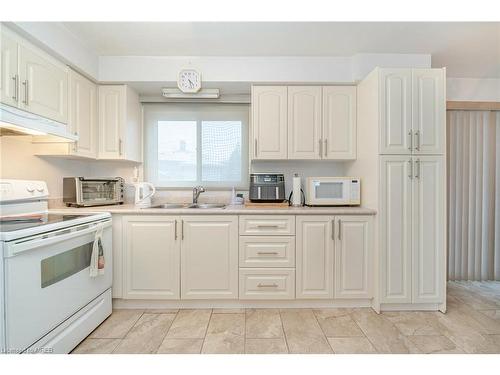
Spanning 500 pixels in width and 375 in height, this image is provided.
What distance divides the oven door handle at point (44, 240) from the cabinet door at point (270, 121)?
153 cm

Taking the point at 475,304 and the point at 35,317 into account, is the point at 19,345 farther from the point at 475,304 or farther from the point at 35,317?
the point at 475,304

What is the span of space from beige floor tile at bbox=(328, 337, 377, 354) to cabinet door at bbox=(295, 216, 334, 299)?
0.44m

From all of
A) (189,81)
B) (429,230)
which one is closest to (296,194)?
(429,230)

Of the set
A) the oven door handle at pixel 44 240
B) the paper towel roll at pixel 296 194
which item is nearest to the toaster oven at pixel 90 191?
the oven door handle at pixel 44 240

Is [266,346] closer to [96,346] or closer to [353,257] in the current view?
[353,257]

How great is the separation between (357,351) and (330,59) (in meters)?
2.44

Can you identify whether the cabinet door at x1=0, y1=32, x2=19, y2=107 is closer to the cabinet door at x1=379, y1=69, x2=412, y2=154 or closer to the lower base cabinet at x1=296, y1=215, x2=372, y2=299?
the lower base cabinet at x1=296, y1=215, x2=372, y2=299

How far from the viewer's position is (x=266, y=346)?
1774 millimetres

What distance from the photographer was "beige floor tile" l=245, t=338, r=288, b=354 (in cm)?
173

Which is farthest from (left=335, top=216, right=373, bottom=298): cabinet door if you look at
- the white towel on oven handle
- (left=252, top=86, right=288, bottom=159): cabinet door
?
the white towel on oven handle

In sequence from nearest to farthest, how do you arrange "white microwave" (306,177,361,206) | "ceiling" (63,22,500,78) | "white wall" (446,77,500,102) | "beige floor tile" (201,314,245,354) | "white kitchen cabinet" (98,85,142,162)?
"beige floor tile" (201,314,245,354) < "ceiling" (63,22,500,78) < "white microwave" (306,177,361,206) < "white kitchen cabinet" (98,85,142,162) < "white wall" (446,77,500,102)
